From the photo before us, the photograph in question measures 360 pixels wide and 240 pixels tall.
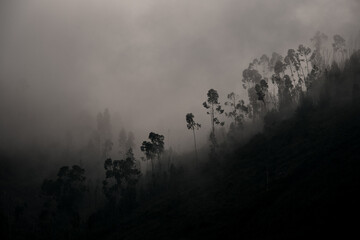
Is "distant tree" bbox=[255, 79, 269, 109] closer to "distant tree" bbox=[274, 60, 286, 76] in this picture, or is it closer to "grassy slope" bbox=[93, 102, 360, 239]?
"grassy slope" bbox=[93, 102, 360, 239]

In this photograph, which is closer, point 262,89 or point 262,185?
point 262,185

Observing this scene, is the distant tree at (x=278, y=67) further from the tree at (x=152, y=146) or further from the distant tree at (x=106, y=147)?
the distant tree at (x=106, y=147)

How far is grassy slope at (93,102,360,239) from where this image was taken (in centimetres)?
3538

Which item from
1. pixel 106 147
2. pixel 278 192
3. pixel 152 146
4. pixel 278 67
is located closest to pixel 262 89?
pixel 278 67

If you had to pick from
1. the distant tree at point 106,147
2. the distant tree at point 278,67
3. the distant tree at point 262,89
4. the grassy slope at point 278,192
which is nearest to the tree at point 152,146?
the grassy slope at point 278,192

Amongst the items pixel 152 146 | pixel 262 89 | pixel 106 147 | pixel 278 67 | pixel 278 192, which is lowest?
pixel 278 192

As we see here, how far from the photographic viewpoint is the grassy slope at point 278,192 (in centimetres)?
3538

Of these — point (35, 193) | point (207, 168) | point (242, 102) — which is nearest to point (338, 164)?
point (207, 168)

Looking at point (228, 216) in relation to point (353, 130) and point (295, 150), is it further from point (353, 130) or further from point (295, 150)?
point (353, 130)

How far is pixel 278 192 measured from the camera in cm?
5009

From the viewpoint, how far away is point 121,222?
82750 mm

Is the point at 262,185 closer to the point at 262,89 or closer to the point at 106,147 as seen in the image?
the point at 262,89

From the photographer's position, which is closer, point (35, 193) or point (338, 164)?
point (338, 164)

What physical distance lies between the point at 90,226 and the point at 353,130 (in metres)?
68.8
